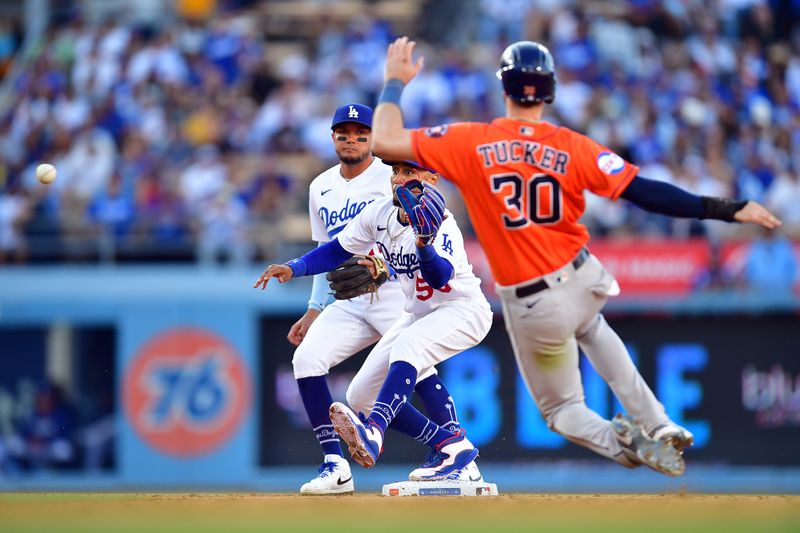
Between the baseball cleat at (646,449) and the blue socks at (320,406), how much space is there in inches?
93.4

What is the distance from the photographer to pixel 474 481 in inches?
355

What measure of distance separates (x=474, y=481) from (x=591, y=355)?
187 centimetres

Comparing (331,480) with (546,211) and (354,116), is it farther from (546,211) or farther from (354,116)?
(546,211)

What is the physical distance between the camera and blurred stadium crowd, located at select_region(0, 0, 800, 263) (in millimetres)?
16938

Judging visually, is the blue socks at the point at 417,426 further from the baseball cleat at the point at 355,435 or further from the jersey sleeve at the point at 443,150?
the jersey sleeve at the point at 443,150

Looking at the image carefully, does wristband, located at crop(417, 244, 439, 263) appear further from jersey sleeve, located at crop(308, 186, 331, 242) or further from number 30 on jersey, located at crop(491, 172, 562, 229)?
jersey sleeve, located at crop(308, 186, 331, 242)

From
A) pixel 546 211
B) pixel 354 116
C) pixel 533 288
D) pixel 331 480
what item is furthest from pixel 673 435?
pixel 354 116

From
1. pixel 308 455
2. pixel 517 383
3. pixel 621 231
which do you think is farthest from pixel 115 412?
pixel 621 231

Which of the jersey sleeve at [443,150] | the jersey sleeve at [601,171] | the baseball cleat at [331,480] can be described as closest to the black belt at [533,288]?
the jersey sleeve at [601,171]

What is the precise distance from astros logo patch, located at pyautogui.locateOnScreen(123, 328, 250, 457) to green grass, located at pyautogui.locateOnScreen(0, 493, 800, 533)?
7.38 m

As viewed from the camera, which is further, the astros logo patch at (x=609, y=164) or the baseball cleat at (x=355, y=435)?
the baseball cleat at (x=355, y=435)

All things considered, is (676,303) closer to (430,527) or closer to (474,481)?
(474,481)

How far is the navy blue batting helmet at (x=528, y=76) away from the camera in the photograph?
23.8 ft

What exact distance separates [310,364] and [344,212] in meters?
1.03
